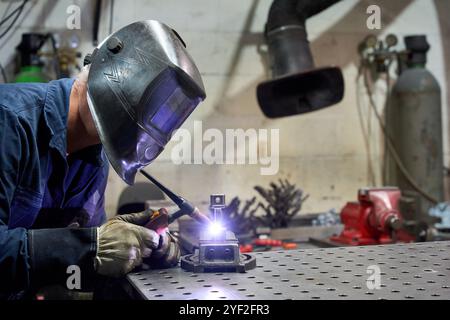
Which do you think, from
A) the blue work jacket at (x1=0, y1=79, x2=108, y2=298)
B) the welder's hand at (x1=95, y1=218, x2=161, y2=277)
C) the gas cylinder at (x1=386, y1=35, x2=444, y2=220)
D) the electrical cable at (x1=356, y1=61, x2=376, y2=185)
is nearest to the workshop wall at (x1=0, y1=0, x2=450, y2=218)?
the electrical cable at (x1=356, y1=61, x2=376, y2=185)

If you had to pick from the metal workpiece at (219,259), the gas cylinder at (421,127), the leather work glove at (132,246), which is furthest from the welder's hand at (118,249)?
the gas cylinder at (421,127)

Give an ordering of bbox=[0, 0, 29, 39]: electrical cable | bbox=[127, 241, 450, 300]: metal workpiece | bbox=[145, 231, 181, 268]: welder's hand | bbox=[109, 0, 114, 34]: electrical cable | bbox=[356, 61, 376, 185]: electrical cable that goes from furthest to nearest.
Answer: bbox=[356, 61, 376, 185]: electrical cable, bbox=[109, 0, 114, 34]: electrical cable, bbox=[0, 0, 29, 39]: electrical cable, bbox=[145, 231, 181, 268]: welder's hand, bbox=[127, 241, 450, 300]: metal workpiece

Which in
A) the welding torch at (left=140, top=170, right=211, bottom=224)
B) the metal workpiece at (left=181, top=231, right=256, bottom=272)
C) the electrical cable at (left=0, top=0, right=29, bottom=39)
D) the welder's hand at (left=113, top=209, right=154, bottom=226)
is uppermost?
the electrical cable at (left=0, top=0, right=29, bottom=39)

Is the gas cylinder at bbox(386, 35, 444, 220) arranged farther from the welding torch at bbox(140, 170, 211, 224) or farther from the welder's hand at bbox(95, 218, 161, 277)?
the welder's hand at bbox(95, 218, 161, 277)

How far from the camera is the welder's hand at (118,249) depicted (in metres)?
1.15

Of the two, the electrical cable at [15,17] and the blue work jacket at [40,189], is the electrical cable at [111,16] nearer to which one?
the electrical cable at [15,17]

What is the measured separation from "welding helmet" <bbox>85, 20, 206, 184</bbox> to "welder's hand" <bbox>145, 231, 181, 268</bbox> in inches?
8.0

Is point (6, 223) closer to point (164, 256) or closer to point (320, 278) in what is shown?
point (164, 256)

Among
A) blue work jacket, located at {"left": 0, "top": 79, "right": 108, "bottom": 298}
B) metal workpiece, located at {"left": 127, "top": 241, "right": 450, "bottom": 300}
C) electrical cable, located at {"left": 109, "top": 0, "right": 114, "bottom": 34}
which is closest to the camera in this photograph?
metal workpiece, located at {"left": 127, "top": 241, "right": 450, "bottom": 300}

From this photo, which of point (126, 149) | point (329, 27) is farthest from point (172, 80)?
point (329, 27)

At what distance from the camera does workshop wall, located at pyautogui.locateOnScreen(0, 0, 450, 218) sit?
2.89 metres

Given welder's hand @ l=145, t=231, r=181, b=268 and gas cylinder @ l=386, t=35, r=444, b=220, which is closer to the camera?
welder's hand @ l=145, t=231, r=181, b=268

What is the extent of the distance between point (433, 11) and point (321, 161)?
1.30 meters

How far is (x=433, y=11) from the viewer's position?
341 centimetres
